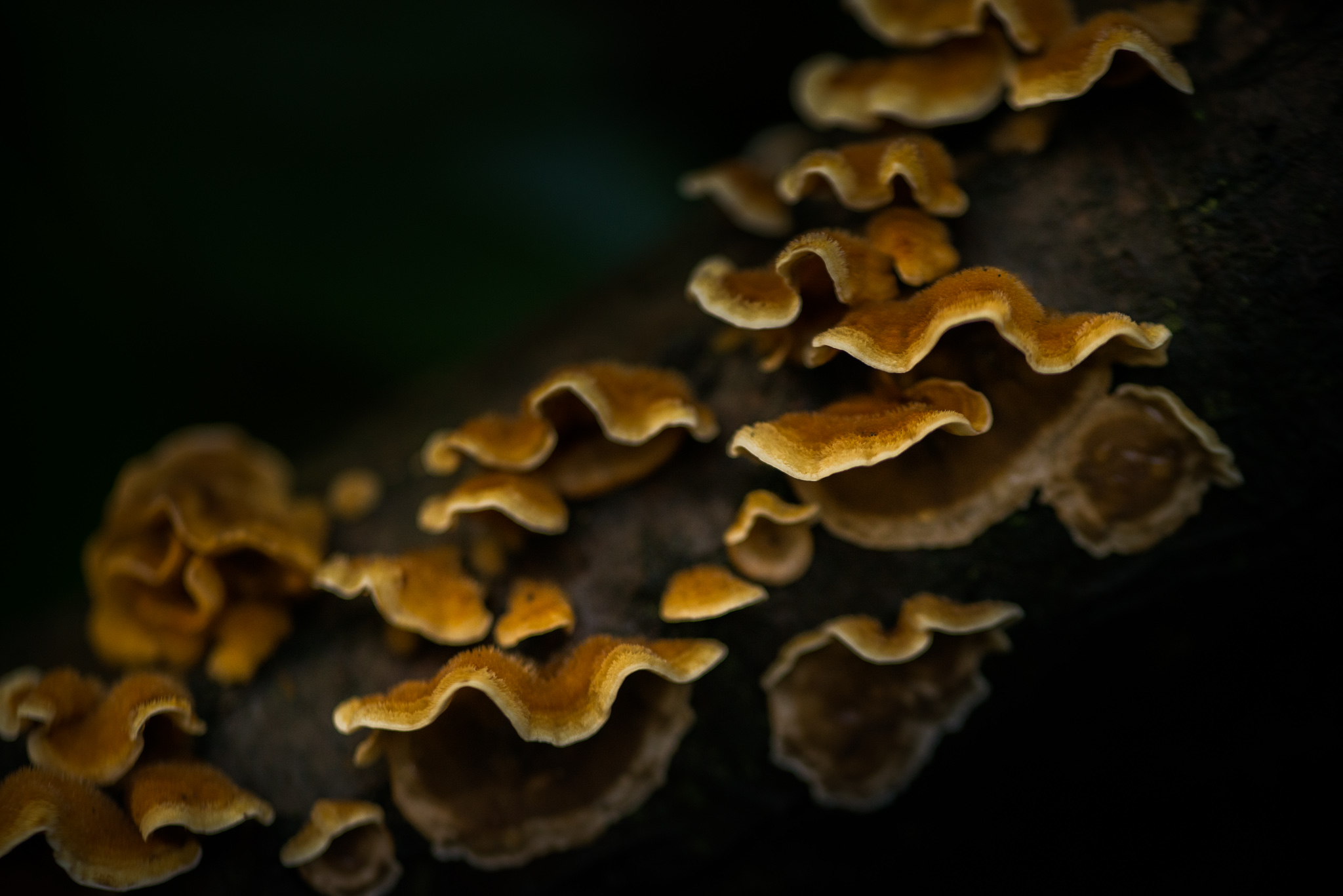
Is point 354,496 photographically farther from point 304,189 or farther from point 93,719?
point 304,189

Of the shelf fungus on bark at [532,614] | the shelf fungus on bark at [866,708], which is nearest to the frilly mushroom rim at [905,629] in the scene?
the shelf fungus on bark at [866,708]

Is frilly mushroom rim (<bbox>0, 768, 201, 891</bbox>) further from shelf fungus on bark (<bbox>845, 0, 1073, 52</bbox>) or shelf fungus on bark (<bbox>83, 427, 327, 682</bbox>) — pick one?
shelf fungus on bark (<bbox>845, 0, 1073, 52</bbox>)

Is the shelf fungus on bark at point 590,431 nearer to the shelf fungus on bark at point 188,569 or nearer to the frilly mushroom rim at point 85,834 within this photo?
the shelf fungus on bark at point 188,569

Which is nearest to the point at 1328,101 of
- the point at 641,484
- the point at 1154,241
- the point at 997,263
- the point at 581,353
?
the point at 1154,241

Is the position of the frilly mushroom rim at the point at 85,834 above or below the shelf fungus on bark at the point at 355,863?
above

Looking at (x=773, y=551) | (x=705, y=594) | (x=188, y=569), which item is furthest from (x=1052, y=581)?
(x=188, y=569)

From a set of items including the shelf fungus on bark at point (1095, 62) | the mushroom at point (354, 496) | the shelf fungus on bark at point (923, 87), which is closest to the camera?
the shelf fungus on bark at point (1095, 62)
